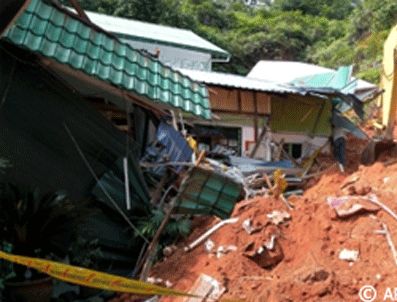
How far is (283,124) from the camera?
15836 millimetres

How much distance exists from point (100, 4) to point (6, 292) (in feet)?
96.6

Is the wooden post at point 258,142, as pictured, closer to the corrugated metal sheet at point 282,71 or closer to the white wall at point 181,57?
the corrugated metal sheet at point 282,71

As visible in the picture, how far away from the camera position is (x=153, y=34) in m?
21.8

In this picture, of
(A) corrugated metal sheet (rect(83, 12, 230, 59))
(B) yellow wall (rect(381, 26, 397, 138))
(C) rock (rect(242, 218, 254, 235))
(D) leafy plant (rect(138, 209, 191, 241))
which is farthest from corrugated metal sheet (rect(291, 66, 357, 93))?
(D) leafy plant (rect(138, 209, 191, 241))

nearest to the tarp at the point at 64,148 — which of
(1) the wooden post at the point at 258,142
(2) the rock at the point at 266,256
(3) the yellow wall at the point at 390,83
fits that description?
(2) the rock at the point at 266,256

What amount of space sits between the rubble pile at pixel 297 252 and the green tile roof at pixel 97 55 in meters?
1.70

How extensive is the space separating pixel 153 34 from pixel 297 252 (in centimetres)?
1712

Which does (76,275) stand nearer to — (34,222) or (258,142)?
(34,222)

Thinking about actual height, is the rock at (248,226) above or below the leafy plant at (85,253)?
above

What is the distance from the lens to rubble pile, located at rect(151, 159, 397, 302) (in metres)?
5.31

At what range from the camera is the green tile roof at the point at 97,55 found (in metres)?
5.18

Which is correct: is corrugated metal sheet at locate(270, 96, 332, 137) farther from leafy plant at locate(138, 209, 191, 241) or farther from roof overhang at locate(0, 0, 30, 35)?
roof overhang at locate(0, 0, 30, 35)

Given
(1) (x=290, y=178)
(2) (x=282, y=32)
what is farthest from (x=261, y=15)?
(1) (x=290, y=178)

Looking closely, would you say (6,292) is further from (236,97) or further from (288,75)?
(288,75)
